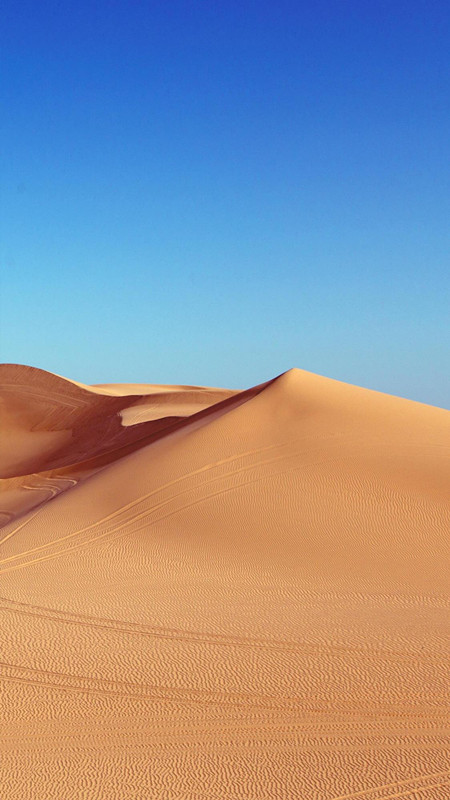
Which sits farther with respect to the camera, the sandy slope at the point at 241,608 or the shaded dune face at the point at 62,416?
the shaded dune face at the point at 62,416

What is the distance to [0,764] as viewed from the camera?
5750 mm

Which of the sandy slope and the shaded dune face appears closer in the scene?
the sandy slope

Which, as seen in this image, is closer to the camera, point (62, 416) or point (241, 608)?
point (241, 608)

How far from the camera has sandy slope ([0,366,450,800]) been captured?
18.8ft

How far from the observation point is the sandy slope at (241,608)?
5730 millimetres

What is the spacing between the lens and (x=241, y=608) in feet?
30.5

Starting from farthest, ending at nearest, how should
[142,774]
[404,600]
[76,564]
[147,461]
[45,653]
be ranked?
[147,461]
[76,564]
[404,600]
[45,653]
[142,774]

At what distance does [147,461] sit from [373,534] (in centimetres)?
589

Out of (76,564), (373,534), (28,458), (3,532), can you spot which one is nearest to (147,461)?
(3,532)

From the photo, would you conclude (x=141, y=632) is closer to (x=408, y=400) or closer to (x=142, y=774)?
(x=142, y=774)

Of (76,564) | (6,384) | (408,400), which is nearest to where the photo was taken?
(76,564)

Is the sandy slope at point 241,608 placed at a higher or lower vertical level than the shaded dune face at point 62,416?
lower

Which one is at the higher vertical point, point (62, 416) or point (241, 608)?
point (62, 416)

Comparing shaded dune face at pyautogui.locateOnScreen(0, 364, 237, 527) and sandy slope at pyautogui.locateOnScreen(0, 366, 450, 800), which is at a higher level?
shaded dune face at pyautogui.locateOnScreen(0, 364, 237, 527)
